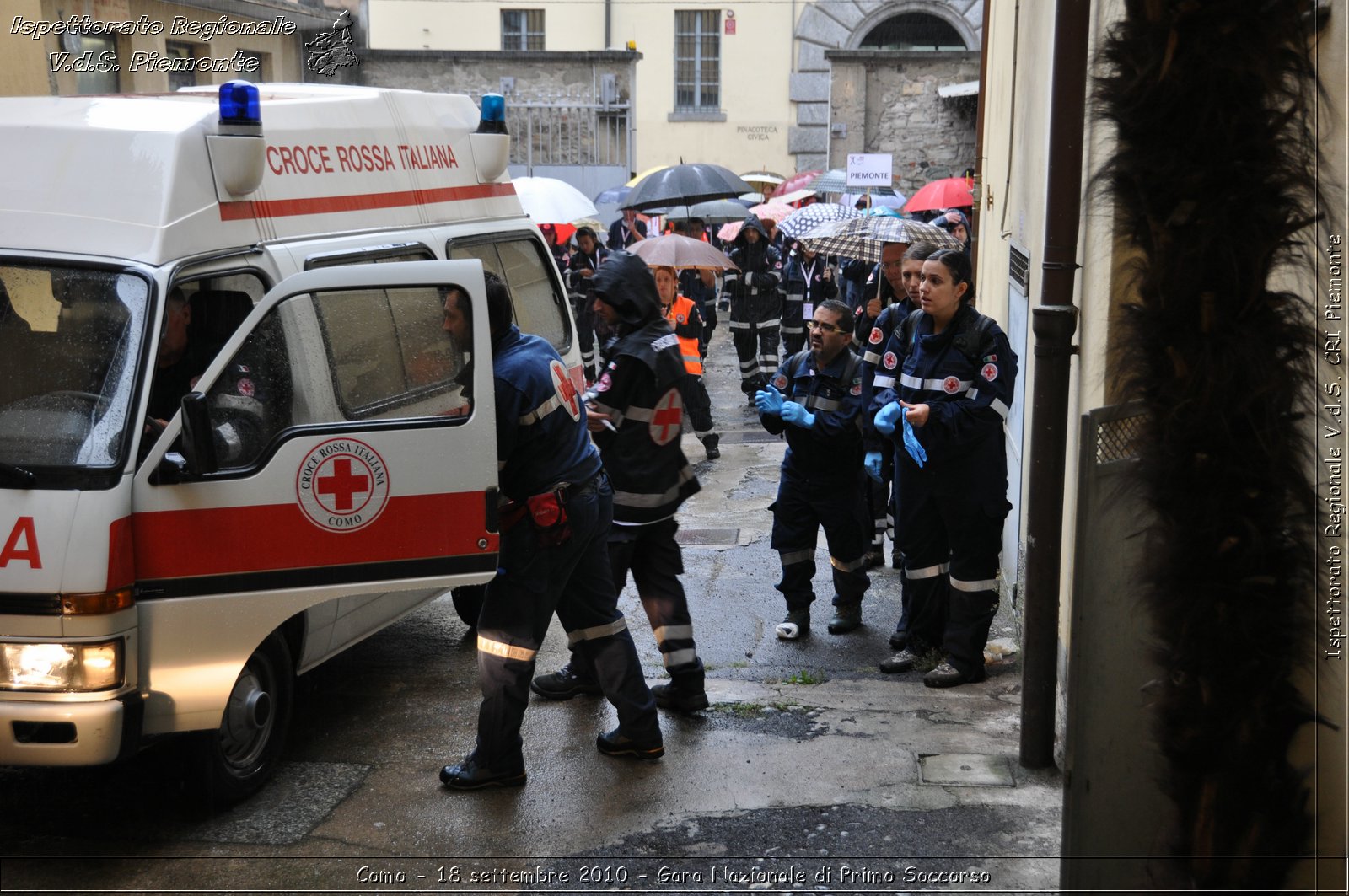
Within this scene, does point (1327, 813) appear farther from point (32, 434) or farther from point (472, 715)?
point (32, 434)

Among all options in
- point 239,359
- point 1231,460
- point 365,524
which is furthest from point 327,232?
point 1231,460

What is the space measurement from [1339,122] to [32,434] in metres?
3.87

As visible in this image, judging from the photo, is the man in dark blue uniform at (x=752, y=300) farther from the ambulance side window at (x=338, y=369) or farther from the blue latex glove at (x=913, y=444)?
the ambulance side window at (x=338, y=369)

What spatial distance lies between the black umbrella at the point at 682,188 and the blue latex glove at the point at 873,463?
7.74 metres

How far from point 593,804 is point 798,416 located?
7.74 feet

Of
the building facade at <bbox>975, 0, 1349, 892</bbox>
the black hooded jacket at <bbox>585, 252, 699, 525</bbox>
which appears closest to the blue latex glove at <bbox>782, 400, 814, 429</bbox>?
the black hooded jacket at <bbox>585, 252, 699, 525</bbox>

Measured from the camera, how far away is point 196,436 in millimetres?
4113

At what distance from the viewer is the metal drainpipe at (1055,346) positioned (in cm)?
449

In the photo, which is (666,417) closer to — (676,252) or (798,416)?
(798,416)

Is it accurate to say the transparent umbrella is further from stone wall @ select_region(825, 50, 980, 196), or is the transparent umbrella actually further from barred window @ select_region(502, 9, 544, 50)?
barred window @ select_region(502, 9, 544, 50)

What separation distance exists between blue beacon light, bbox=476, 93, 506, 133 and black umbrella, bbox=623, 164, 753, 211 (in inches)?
277

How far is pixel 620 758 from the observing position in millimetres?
5164

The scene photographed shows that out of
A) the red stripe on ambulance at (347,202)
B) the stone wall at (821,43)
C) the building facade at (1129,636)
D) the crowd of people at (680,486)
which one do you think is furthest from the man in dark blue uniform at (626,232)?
the building facade at (1129,636)

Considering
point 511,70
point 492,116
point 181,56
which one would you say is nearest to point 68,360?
point 492,116
